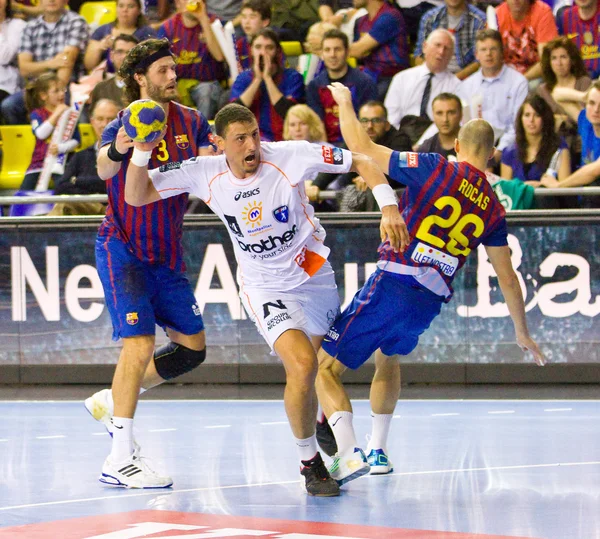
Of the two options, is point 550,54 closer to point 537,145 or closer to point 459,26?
point 537,145

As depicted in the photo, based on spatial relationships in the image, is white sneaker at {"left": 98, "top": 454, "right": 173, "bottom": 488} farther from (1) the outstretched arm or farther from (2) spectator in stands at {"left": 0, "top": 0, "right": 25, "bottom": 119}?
(2) spectator in stands at {"left": 0, "top": 0, "right": 25, "bottom": 119}

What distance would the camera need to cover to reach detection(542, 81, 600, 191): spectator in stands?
9820mm

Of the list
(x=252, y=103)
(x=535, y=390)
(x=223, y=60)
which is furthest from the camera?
(x=223, y=60)

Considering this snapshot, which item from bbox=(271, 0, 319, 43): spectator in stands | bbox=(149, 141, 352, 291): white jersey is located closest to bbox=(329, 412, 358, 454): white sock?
bbox=(149, 141, 352, 291): white jersey

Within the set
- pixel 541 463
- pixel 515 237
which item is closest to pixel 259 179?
pixel 541 463

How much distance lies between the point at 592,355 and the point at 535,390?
563 millimetres

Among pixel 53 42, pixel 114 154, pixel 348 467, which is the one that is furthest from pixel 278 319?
pixel 53 42

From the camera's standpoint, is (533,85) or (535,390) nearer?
(535,390)

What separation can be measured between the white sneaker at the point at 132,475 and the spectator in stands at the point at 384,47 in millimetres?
6613

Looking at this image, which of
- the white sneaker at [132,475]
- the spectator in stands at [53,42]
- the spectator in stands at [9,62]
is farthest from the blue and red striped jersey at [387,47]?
the white sneaker at [132,475]

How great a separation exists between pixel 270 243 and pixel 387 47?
6536 millimetres

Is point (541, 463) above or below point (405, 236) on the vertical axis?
below

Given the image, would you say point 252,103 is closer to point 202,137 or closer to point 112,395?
point 202,137

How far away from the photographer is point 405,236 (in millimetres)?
5859
